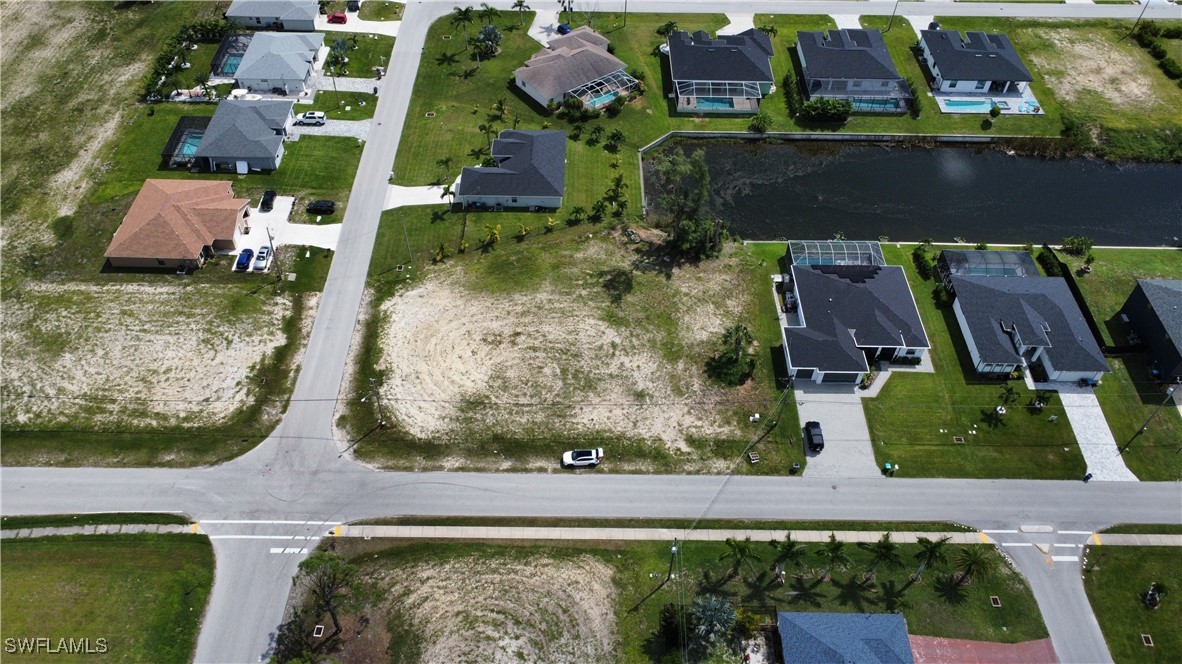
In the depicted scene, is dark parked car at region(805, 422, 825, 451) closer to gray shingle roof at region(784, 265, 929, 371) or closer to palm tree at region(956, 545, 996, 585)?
gray shingle roof at region(784, 265, 929, 371)

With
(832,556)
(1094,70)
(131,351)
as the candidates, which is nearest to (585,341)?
(832,556)

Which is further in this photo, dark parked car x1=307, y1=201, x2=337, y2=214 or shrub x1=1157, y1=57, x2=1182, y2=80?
shrub x1=1157, y1=57, x2=1182, y2=80

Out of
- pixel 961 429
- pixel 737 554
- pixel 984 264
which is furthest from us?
pixel 984 264

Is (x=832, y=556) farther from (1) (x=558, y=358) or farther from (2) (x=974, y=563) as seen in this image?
(1) (x=558, y=358)

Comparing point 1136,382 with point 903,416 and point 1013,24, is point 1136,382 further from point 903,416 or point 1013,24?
point 1013,24

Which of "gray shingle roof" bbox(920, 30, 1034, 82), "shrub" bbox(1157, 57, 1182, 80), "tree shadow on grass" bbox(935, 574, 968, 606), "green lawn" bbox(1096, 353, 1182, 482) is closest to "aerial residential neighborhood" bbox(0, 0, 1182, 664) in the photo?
"green lawn" bbox(1096, 353, 1182, 482)

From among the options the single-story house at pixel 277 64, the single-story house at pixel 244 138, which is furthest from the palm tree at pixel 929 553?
the single-story house at pixel 277 64
